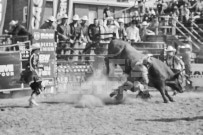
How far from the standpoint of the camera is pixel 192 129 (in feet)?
24.3

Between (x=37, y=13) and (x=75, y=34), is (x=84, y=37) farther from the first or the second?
(x=37, y=13)

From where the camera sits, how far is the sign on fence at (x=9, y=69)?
39.8 feet

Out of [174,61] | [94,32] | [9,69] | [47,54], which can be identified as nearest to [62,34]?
[47,54]

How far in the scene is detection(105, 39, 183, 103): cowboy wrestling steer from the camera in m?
11.3

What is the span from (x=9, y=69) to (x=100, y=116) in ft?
14.3

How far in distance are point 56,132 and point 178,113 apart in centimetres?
328

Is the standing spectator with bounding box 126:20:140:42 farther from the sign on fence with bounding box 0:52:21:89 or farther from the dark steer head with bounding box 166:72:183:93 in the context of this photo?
the sign on fence with bounding box 0:52:21:89

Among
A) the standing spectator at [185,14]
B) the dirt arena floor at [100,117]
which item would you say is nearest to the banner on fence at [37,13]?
the dirt arena floor at [100,117]

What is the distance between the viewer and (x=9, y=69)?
12.2 m

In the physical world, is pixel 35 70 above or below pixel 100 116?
above

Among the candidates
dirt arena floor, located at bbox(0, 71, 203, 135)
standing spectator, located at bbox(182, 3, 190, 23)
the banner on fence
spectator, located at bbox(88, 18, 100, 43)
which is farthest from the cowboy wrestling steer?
standing spectator, located at bbox(182, 3, 190, 23)

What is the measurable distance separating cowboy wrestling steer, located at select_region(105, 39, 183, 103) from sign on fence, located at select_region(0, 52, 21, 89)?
2.86 meters

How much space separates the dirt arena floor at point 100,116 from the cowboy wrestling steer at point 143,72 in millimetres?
408

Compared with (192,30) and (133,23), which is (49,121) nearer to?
(133,23)
